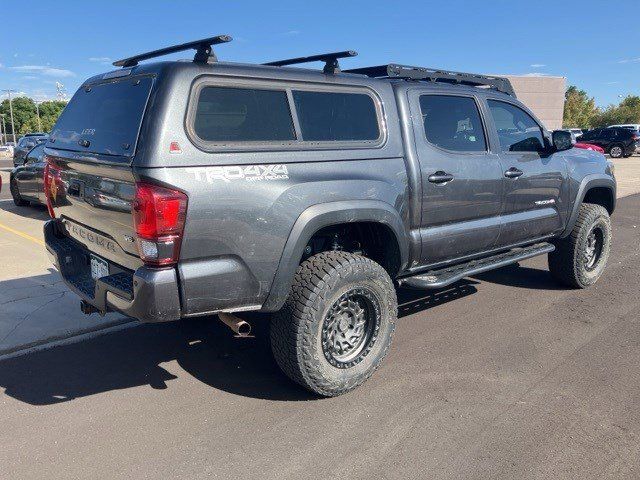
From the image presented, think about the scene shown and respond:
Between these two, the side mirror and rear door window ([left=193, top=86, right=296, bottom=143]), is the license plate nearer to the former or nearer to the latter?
rear door window ([left=193, top=86, right=296, bottom=143])

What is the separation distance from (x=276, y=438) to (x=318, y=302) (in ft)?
2.67

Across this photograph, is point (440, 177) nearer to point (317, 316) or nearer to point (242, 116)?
point (317, 316)

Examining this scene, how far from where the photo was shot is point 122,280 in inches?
124

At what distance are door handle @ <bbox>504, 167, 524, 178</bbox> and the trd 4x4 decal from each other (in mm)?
2331

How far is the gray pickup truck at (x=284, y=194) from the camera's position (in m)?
2.86

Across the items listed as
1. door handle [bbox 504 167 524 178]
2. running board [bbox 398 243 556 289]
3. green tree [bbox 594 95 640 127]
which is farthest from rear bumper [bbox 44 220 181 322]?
green tree [bbox 594 95 640 127]

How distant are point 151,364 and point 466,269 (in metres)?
2.60

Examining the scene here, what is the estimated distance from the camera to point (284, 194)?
3111mm

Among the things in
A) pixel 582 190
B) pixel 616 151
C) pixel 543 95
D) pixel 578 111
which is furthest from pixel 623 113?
pixel 582 190

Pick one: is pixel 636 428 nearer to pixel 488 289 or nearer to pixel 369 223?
pixel 369 223

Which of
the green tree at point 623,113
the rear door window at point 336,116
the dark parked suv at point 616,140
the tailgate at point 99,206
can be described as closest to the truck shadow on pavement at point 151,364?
the tailgate at point 99,206

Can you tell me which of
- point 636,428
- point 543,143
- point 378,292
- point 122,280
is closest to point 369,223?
point 378,292

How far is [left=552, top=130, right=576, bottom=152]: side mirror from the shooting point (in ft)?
16.4

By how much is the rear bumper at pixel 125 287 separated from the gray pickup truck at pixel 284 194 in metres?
0.01
